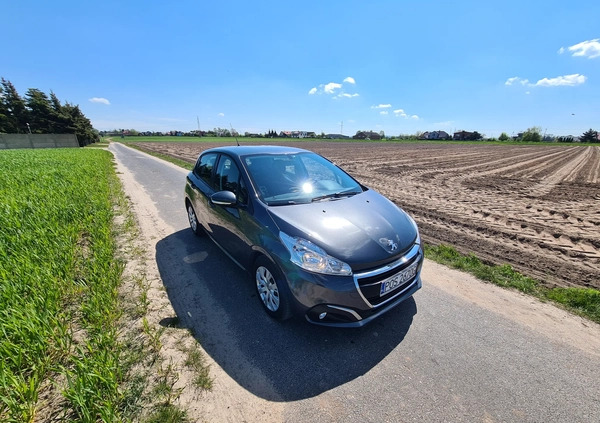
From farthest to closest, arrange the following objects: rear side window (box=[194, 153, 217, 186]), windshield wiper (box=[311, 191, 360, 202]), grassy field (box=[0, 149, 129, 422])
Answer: rear side window (box=[194, 153, 217, 186]), windshield wiper (box=[311, 191, 360, 202]), grassy field (box=[0, 149, 129, 422])

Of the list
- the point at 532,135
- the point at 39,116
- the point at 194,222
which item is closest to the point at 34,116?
the point at 39,116

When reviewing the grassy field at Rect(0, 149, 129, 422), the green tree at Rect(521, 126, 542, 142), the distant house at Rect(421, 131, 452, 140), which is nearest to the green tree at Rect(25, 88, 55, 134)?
the grassy field at Rect(0, 149, 129, 422)

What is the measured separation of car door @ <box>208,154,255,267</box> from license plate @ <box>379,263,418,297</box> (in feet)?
4.91

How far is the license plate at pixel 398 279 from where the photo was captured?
95.3 inches

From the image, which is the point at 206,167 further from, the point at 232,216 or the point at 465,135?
the point at 465,135

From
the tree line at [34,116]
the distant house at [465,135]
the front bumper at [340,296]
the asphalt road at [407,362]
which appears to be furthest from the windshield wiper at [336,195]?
the distant house at [465,135]

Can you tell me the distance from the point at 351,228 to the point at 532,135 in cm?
12311

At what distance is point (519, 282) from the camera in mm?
3537

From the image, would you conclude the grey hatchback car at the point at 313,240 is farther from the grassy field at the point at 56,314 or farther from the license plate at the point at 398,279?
the grassy field at the point at 56,314

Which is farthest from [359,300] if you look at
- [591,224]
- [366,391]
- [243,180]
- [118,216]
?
[591,224]

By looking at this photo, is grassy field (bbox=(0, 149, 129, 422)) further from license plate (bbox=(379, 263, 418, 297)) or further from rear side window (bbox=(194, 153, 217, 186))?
license plate (bbox=(379, 263, 418, 297))

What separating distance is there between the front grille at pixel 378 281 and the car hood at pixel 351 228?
9 centimetres

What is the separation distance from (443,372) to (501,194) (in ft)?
29.7

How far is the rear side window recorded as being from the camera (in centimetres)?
422
